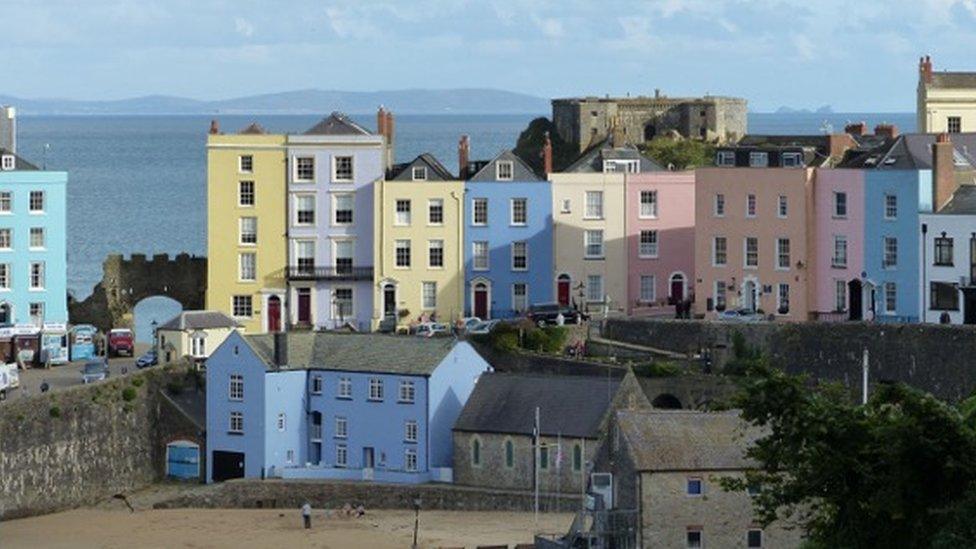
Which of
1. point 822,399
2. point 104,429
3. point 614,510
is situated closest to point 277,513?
point 104,429

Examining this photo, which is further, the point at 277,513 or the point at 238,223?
the point at 238,223

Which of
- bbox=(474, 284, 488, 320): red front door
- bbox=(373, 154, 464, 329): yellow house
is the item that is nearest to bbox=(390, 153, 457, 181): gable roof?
bbox=(373, 154, 464, 329): yellow house

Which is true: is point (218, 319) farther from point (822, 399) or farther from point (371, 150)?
point (822, 399)

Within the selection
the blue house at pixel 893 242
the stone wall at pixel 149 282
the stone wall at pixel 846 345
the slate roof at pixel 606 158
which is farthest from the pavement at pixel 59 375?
the blue house at pixel 893 242

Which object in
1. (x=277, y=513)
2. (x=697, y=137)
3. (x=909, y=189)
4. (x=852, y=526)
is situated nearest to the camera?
(x=852, y=526)

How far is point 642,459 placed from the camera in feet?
197

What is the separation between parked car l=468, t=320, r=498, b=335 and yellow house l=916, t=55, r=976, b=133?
53.1 ft

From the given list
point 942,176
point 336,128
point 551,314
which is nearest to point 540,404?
point 551,314

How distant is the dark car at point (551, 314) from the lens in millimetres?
75062

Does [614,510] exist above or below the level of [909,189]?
below

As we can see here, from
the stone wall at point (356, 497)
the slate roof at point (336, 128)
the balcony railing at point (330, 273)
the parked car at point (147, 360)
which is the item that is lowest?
the stone wall at point (356, 497)

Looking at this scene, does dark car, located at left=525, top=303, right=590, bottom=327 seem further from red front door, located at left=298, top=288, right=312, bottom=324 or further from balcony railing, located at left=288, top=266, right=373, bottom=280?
red front door, located at left=298, top=288, right=312, bottom=324

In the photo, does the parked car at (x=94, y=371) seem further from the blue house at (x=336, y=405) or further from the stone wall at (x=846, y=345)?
the stone wall at (x=846, y=345)

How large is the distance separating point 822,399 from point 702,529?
13185 millimetres
